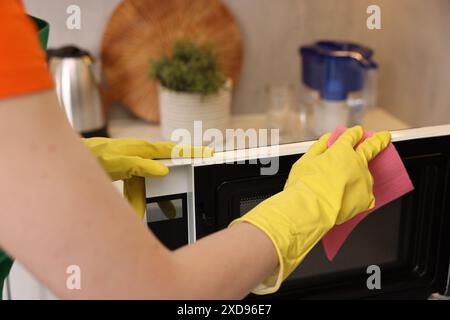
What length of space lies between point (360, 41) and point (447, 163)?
34.9 inches

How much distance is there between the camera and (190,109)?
4.66 ft

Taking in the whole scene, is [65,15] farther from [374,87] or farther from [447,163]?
[447,163]

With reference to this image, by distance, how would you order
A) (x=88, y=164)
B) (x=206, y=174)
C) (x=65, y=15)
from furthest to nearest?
(x=65, y=15), (x=206, y=174), (x=88, y=164)

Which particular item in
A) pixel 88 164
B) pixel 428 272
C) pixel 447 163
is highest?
pixel 88 164

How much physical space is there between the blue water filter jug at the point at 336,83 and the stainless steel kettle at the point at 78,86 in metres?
0.51

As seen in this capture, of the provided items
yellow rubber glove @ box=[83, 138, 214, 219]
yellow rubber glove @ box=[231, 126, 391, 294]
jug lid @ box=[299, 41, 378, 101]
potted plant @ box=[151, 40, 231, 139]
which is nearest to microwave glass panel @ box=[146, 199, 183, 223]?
yellow rubber glove @ box=[83, 138, 214, 219]

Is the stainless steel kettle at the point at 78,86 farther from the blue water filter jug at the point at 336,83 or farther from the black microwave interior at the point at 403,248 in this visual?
the black microwave interior at the point at 403,248

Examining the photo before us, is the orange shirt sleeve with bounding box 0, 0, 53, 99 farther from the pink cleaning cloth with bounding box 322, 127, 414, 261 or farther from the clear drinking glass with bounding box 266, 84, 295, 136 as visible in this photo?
the clear drinking glass with bounding box 266, 84, 295, 136

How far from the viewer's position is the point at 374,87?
1579 millimetres

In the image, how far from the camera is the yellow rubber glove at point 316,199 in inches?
23.8

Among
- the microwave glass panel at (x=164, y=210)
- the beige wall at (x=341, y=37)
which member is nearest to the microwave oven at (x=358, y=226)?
the microwave glass panel at (x=164, y=210)

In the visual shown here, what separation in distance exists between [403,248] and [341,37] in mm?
885

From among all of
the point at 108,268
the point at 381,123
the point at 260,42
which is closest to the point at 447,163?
the point at 108,268

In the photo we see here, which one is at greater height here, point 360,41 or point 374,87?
point 360,41
